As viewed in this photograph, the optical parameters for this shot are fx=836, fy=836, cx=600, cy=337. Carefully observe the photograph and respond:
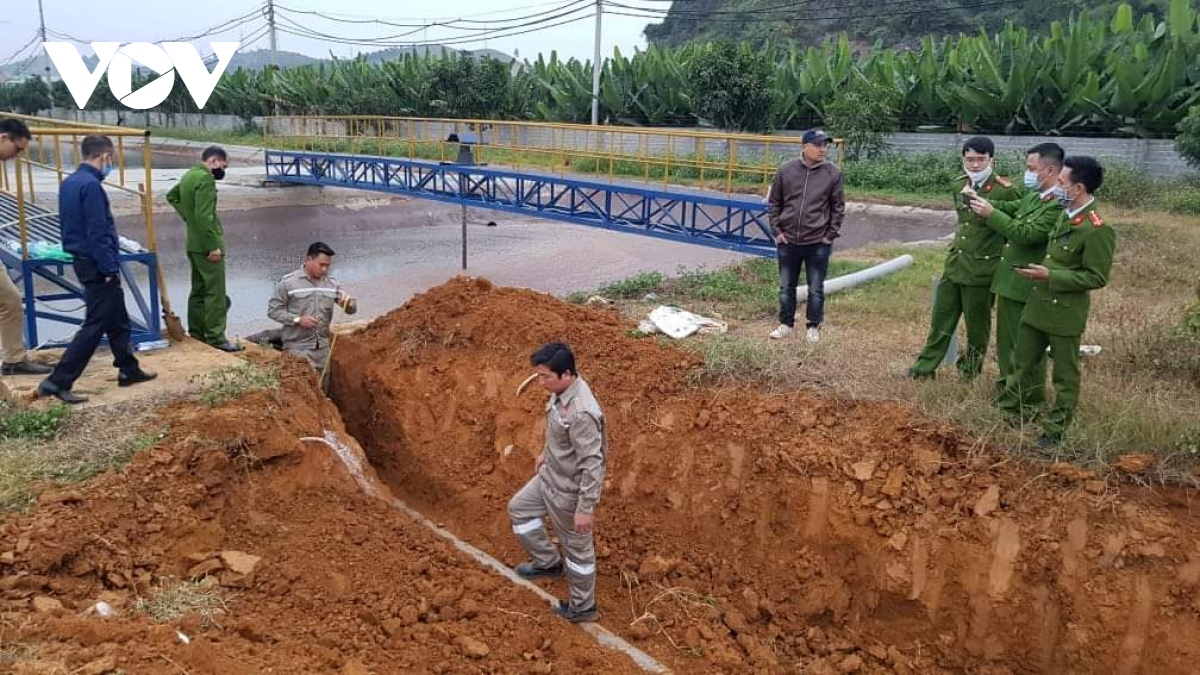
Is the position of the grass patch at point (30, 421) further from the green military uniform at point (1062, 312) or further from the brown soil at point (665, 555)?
the green military uniform at point (1062, 312)

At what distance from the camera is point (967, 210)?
5.75 m

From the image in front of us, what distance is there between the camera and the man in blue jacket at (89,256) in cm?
542

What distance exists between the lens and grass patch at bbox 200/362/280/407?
555cm

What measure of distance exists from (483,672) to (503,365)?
10.4 feet

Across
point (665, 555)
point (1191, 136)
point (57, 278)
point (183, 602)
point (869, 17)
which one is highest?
point (869, 17)

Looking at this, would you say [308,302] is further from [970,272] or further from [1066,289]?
[1066,289]

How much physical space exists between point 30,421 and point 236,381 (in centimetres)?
119

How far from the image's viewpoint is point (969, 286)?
5797 mm

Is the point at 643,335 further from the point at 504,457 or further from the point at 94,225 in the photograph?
the point at 94,225

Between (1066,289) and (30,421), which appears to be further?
(30,421)

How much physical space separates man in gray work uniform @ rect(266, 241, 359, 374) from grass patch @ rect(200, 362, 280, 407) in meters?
0.78

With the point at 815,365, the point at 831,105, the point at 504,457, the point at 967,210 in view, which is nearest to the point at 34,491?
the point at 504,457

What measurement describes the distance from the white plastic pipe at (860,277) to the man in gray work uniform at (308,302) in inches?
198

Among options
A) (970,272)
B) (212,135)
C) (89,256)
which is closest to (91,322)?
(89,256)
